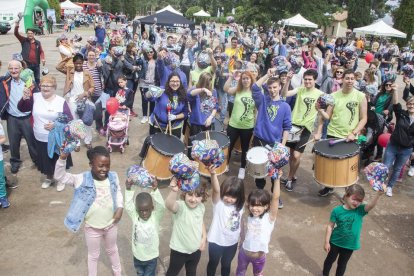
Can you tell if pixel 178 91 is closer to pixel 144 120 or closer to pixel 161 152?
pixel 161 152

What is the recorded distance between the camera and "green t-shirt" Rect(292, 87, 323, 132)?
594cm

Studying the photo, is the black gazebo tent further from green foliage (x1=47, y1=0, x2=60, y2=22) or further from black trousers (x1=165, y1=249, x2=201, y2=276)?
green foliage (x1=47, y1=0, x2=60, y2=22)

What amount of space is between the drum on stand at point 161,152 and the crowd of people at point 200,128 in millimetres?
332

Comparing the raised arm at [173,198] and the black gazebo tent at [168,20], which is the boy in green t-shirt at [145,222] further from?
the black gazebo tent at [168,20]

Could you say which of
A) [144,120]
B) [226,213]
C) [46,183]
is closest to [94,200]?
[226,213]

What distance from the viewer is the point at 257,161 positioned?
16.3 ft

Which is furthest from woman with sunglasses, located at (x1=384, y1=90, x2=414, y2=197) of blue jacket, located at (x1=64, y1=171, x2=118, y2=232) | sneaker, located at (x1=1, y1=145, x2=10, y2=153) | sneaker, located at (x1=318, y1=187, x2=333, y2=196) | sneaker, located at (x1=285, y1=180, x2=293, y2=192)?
sneaker, located at (x1=1, y1=145, x2=10, y2=153)

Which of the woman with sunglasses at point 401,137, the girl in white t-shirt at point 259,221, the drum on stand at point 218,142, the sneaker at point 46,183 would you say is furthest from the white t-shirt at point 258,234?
the sneaker at point 46,183

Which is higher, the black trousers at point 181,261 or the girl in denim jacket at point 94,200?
the girl in denim jacket at point 94,200

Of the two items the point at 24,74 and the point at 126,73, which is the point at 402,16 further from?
the point at 24,74

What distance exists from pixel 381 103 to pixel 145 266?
5926 mm

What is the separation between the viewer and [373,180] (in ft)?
11.8

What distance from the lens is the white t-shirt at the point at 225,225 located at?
11.2 feet

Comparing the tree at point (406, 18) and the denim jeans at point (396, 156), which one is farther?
the tree at point (406, 18)
